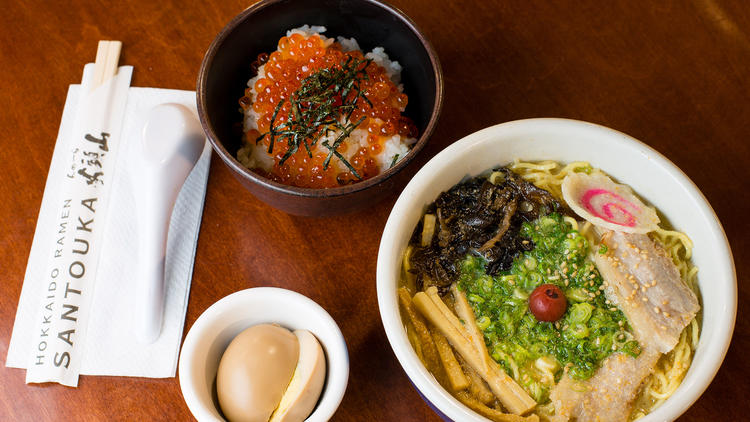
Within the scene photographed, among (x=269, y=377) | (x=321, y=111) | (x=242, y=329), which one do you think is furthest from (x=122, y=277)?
(x=321, y=111)

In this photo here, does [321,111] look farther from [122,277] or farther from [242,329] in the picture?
[122,277]

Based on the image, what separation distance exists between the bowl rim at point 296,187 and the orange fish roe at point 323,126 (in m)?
0.12

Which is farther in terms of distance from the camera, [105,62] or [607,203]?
[105,62]

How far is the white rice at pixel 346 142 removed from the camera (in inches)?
63.9

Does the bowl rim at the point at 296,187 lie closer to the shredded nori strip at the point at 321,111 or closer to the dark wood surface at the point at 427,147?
the shredded nori strip at the point at 321,111

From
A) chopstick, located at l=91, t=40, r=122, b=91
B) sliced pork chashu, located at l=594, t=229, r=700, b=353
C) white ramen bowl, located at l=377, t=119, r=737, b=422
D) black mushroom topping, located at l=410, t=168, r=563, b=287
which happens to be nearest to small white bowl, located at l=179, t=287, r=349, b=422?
white ramen bowl, located at l=377, t=119, r=737, b=422

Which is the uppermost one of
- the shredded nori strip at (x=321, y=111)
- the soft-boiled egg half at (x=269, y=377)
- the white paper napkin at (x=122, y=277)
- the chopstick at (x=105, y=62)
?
the shredded nori strip at (x=321, y=111)

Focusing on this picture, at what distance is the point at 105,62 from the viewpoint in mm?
1859

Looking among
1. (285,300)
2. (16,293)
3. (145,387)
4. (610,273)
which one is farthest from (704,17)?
(16,293)

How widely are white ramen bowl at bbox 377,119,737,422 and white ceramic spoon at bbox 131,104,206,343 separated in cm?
62

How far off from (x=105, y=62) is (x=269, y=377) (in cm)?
108

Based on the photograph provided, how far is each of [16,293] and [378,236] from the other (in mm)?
959

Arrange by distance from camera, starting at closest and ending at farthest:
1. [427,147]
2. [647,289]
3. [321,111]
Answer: [647,289] < [321,111] < [427,147]

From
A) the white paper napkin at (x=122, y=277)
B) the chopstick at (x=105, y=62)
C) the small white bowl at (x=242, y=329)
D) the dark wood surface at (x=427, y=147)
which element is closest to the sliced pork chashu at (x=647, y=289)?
the dark wood surface at (x=427, y=147)
